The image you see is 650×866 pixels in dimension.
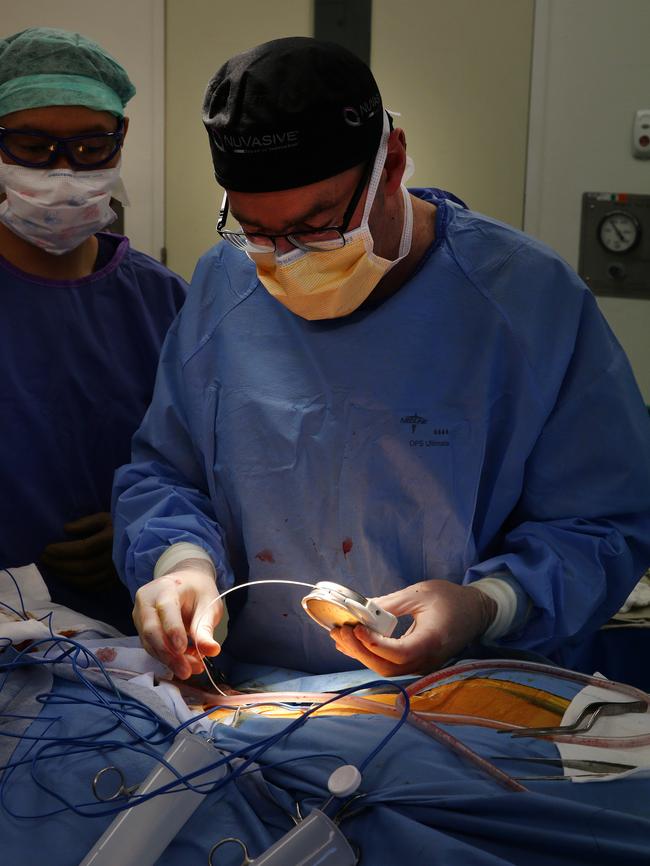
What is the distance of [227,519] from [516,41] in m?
2.42

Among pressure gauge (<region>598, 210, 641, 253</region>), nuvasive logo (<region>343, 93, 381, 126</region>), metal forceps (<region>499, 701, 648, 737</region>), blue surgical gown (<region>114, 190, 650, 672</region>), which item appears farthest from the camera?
pressure gauge (<region>598, 210, 641, 253</region>)

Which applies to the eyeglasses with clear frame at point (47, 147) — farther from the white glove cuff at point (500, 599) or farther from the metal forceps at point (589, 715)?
the metal forceps at point (589, 715)

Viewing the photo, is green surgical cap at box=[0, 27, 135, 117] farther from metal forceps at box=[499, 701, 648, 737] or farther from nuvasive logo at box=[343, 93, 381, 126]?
metal forceps at box=[499, 701, 648, 737]

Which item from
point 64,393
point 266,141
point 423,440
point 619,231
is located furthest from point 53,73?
point 619,231

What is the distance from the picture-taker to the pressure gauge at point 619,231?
3.39m

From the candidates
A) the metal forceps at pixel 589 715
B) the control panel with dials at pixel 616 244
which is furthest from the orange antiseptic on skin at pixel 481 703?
the control panel with dials at pixel 616 244

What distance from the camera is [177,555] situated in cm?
162

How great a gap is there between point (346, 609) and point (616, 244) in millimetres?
2470

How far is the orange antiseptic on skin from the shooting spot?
4.54 feet

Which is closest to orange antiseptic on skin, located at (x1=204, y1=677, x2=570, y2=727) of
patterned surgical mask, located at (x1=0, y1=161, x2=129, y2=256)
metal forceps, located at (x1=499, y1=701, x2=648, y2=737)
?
metal forceps, located at (x1=499, y1=701, x2=648, y2=737)

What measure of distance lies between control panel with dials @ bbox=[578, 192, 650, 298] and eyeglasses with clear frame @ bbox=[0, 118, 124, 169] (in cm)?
203

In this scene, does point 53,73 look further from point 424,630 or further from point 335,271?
point 424,630

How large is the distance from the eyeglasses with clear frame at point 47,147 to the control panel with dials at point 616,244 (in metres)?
2.03

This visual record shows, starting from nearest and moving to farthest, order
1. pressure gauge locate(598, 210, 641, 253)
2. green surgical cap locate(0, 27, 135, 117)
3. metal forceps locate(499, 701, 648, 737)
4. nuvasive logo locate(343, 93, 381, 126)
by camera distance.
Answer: metal forceps locate(499, 701, 648, 737), nuvasive logo locate(343, 93, 381, 126), green surgical cap locate(0, 27, 135, 117), pressure gauge locate(598, 210, 641, 253)
